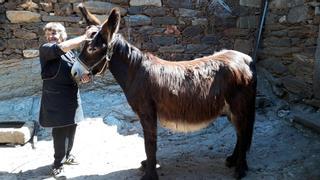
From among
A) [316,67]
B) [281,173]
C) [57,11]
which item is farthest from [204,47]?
[281,173]

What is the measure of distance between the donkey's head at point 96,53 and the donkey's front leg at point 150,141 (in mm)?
665

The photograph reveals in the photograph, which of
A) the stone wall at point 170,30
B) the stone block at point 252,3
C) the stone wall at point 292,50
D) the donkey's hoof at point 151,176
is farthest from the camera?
the stone block at point 252,3

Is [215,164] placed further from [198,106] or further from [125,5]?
[125,5]

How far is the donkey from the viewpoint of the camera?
4.09m

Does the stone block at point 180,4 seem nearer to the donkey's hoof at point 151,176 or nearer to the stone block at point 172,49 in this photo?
the stone block at point 172,49

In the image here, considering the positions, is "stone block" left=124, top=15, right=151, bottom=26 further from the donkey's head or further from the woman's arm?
the donkey's head

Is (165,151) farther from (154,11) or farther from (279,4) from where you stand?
(279,4)

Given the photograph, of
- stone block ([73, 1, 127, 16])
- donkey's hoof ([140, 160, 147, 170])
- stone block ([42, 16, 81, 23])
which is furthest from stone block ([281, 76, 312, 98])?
stone block ([42, 16, 81, 23])

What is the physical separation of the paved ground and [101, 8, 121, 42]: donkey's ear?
1.54 meters

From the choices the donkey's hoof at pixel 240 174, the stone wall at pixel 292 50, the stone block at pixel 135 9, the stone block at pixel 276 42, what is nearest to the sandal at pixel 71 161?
the donkey's hoof at pixel 240 174

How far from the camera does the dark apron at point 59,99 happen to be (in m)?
4.42

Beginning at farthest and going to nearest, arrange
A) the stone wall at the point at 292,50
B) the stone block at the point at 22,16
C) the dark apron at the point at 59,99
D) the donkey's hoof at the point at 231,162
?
1. the stone block at the point at 22,16
2. the stone wall at the point at 292,50
3. the donkey's hoof at the point at 231,162
4. the dark apron at the point at 59,99

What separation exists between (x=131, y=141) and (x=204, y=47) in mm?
2165

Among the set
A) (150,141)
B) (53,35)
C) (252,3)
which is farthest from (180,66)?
(252,3)
